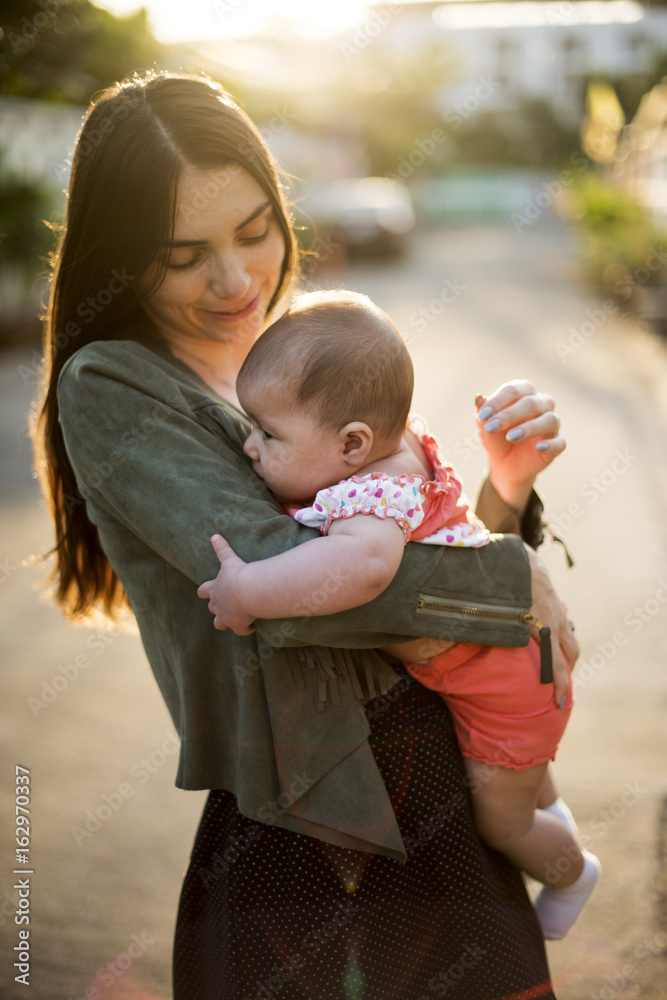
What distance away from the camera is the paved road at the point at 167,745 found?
2400mm

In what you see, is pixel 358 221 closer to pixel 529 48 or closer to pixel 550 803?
pixel 550 803

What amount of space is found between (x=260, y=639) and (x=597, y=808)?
203 cm

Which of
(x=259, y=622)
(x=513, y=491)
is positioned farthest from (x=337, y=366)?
(x=513, y=491)

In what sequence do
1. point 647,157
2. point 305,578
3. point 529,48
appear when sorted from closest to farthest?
point 305,578, point 647,157, point 529,48

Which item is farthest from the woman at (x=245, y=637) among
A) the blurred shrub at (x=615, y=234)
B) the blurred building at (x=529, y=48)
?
the blurred building at (x=529, y=48)

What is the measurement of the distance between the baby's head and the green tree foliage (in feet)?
35.8

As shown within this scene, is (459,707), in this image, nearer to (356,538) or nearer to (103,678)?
(356,538)

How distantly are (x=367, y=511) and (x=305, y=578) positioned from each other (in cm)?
14

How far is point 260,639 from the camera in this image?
53.3 inches

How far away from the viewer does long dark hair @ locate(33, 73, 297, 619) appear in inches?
56.3

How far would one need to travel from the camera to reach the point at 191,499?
126cm

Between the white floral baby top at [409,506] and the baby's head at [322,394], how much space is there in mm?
56

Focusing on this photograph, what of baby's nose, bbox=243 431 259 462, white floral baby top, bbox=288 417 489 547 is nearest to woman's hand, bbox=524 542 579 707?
white floral baby top, bbox=288 417 489 547

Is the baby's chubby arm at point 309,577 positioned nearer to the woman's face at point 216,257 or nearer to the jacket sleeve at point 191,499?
the jacket sleeve at point 191,499
